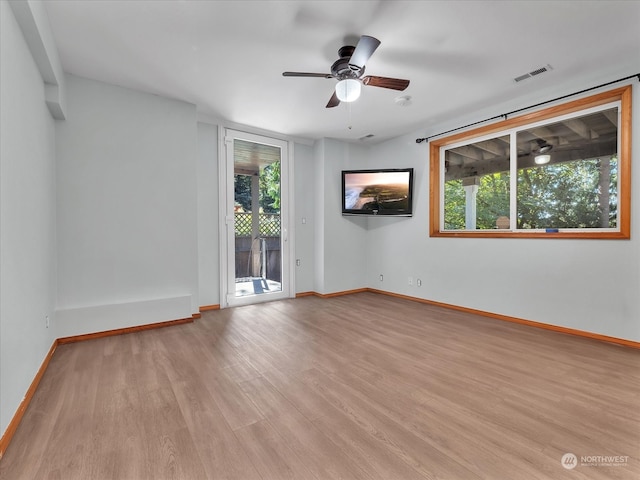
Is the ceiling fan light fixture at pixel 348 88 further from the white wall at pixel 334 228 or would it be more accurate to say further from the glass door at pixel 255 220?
the white wall at pixel 334 228

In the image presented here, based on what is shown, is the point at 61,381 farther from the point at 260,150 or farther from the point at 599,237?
the point at 599,237

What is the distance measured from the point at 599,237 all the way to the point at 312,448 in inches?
130

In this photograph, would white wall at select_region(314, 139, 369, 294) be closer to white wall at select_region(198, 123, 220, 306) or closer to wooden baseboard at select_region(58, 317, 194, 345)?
white wall at select_region(198, 123, 220, 306)

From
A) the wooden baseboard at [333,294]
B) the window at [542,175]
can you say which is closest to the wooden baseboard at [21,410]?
the wooden baseboard at [333,294]

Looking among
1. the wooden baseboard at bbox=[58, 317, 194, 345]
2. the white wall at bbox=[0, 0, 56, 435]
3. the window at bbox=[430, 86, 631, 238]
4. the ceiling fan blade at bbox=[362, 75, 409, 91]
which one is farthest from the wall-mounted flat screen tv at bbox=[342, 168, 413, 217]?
the white wall at bbox=[0, 0, 56, 435]

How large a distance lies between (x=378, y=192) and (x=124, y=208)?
11.4ft

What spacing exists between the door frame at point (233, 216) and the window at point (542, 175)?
223cm

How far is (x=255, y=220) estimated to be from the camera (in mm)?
4508

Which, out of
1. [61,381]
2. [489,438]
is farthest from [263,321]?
[489,438]

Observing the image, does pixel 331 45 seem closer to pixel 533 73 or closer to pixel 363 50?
pixel 363 50

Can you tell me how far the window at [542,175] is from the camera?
2889 mm

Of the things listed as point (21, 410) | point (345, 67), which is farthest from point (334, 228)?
point (21, 410)

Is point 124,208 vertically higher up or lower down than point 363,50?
lower down

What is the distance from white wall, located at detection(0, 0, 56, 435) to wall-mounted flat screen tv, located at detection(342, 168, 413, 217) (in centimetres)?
376
